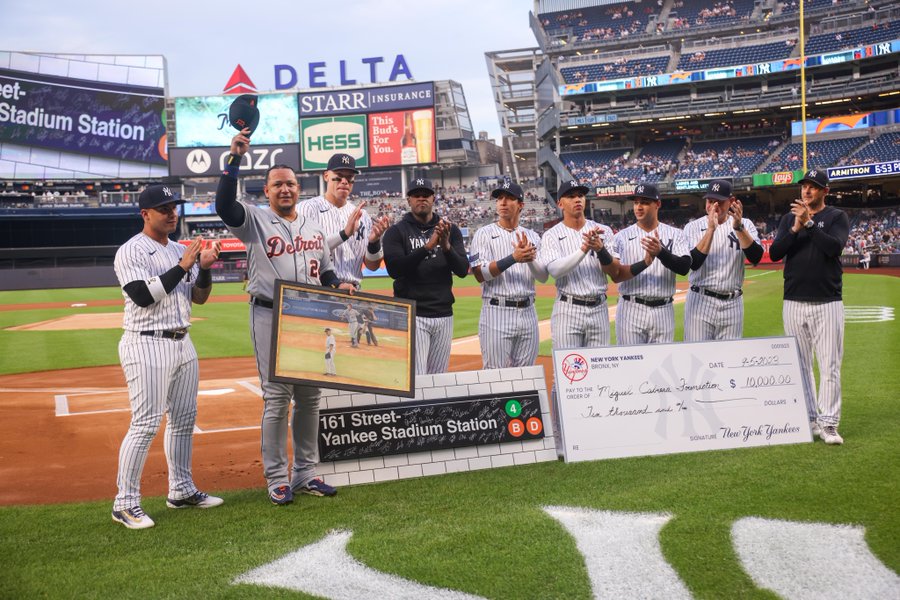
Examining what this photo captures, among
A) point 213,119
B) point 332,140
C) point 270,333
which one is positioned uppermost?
point 213,119

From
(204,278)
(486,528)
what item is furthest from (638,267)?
(204,278)

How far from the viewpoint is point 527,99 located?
6525 cm

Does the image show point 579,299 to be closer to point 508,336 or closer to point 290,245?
point 508,336

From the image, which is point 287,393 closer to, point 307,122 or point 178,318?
point 178,318

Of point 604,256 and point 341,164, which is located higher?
point 341,164

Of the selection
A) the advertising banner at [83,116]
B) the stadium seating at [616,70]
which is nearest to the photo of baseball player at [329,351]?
the stadium seating at [616,70]

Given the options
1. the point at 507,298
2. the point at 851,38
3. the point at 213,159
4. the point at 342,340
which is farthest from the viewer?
the point at 213,159

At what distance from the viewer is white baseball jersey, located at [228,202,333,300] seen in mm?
5086

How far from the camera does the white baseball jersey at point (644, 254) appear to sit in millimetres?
6332

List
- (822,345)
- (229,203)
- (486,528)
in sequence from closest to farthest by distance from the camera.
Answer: (486,528) → (229,203) → (822,345)

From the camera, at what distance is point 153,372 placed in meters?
4.73

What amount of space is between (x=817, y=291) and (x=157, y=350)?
5.09 meters

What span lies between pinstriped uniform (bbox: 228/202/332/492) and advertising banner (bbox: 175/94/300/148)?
4839 cm

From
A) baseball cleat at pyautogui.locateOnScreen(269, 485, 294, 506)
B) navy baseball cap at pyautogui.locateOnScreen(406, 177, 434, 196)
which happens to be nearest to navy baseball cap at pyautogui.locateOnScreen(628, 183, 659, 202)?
navy baseball cap at pyautogui.locateOnScreen(406, 177, 434, 196)
